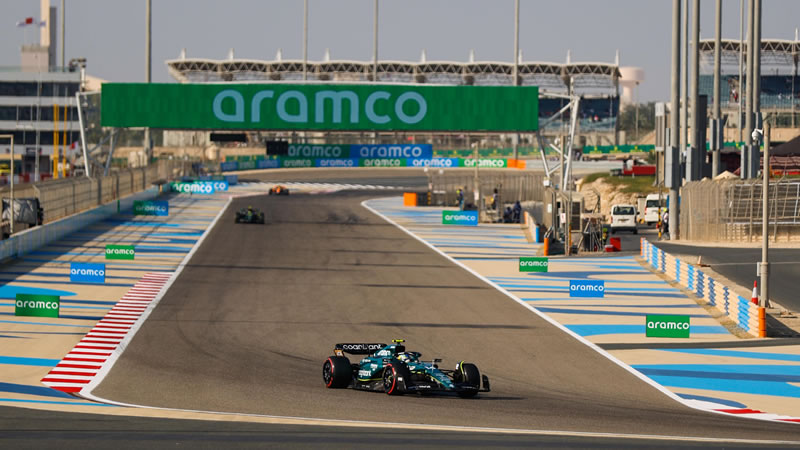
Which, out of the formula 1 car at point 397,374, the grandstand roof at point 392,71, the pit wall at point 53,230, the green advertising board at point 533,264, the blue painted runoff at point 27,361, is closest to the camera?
the formula 1 car at point 397,374

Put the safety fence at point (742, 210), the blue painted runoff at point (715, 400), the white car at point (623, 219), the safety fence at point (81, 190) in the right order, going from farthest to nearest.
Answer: the white car at point (623, 219) < the safety fence at point (81, 190) < the safety fence at point (742, 210) < the blue painted runoff at point (715, 400)

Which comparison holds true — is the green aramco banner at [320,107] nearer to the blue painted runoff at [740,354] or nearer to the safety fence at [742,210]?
the safety fence at [742,210]

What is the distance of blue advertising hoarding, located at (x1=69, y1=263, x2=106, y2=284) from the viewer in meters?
35.0

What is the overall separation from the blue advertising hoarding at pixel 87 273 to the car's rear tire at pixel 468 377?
19074mm

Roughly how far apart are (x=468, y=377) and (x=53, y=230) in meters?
33.2

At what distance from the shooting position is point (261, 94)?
54.5 m

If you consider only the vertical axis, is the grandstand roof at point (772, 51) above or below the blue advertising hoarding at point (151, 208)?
above

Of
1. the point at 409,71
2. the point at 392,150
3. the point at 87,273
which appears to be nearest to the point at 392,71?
the point at 409,71

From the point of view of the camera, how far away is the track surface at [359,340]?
59.3 ft

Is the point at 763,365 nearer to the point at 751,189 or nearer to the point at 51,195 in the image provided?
the point at 751,189

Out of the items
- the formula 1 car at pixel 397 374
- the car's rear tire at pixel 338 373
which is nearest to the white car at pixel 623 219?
the formula 1 car at pixel 397 374

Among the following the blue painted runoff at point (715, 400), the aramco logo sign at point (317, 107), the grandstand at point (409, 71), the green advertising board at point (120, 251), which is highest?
the grandstand at point (409, 71)

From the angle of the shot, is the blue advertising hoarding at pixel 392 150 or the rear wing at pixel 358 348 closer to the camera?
the rear wing at pixel 358 348

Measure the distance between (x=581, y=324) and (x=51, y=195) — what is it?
96.2 ft
